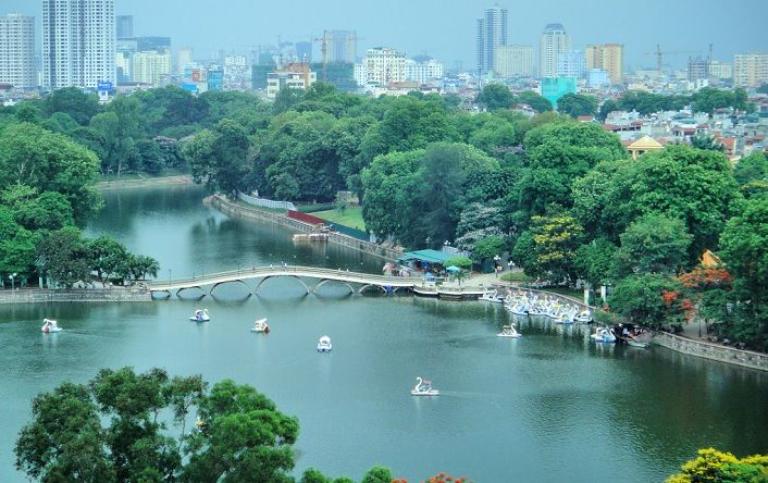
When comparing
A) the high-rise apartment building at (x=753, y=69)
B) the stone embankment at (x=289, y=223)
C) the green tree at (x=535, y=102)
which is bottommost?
the stone embankment at (x=289, y=223)

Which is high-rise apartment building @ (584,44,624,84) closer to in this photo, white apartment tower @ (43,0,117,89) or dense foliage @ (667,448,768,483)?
white apartment tower @ (43,0,117,89)

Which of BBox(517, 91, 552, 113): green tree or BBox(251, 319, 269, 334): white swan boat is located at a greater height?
BBox(517, 91, 552, 113): green tree

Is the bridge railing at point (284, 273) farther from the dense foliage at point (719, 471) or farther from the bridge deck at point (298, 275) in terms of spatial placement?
the dense foliage at point (719, 471)

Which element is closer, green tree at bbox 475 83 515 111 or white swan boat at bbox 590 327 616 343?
white swan boat at bbox 590 327 616 343

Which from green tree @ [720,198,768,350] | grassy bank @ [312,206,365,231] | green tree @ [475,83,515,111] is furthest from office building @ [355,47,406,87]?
green tree @ [720,198,768,350]

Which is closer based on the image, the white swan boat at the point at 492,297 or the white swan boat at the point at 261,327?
the white swan boat at the point at 261,327

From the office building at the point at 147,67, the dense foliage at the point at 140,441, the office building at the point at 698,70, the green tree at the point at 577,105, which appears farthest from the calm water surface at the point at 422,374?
the office building at the point at 147,67

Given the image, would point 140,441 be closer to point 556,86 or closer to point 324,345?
point 324,345
